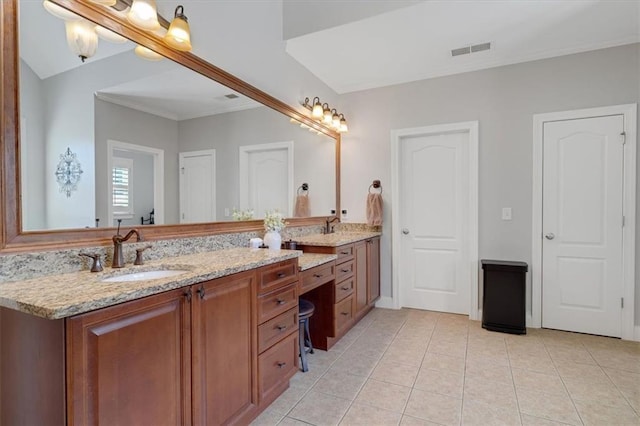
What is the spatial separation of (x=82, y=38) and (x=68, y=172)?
0.64 m

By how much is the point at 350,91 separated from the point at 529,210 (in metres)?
2.45

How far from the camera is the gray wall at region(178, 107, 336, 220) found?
2344mm

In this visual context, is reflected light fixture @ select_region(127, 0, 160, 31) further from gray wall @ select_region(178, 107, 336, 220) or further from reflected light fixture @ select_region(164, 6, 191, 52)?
gray wall @ select_region(178, 107, 336, 220)

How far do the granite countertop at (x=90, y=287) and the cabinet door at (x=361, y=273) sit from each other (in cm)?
168

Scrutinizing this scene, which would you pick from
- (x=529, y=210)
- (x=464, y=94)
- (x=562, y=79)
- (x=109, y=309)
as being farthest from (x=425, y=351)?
(x=562, y=79)

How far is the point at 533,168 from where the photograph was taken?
325 cm

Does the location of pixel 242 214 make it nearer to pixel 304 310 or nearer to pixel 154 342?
pixel 304 310

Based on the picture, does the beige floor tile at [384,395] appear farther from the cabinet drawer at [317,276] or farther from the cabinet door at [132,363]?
the cabinet door at [132,363]

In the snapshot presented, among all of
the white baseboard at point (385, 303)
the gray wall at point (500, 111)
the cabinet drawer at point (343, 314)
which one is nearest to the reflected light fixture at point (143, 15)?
the cabinet drawer at point (343, 314)

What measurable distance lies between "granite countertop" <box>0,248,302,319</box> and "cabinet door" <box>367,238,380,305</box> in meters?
2.04

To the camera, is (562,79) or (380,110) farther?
(380,110)

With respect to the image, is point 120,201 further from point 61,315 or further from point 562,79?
point 562,79

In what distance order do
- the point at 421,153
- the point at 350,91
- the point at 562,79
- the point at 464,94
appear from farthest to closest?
1. the point at 350,91
2. the point at 421,153
3. the point at 464,94
4. the point at 562,79

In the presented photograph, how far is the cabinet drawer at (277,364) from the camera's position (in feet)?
6.04
